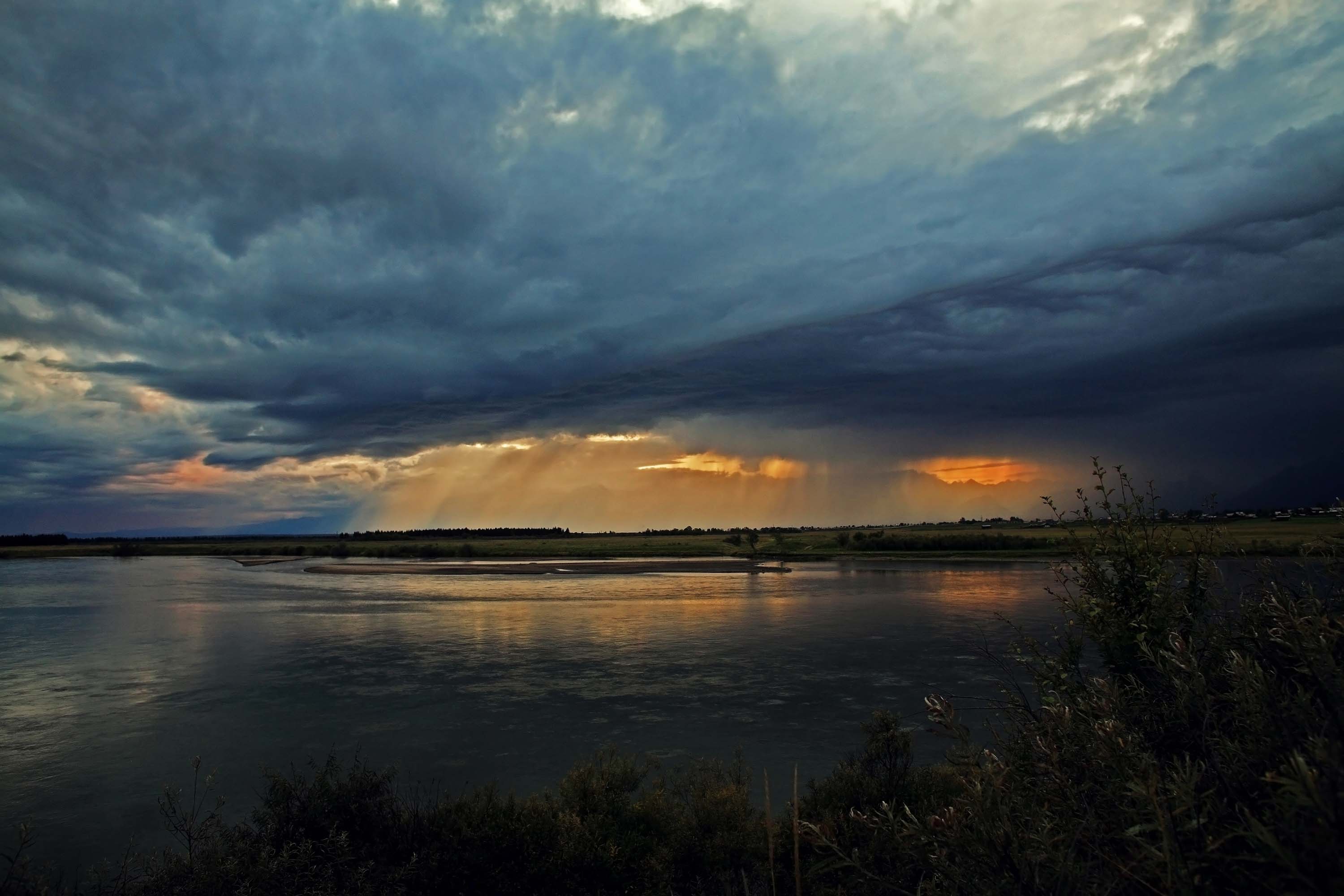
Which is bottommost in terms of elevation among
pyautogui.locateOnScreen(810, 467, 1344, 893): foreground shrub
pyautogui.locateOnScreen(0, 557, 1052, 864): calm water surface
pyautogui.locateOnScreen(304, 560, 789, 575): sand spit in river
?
pyautogui.locateOnScreen(0, 557, 1052, 864): calm water surface

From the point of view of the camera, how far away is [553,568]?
87.1 m

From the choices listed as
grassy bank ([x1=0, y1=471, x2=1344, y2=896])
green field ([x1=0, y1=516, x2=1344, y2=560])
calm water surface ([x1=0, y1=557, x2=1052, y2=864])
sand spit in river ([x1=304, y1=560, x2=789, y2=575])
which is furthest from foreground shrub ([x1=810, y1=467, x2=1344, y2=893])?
sand spit in river ([x1=304, y1=560, x2=789, y2=575])

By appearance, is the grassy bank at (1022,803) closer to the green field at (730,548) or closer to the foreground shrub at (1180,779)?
the foreground shrub at (1180,779)

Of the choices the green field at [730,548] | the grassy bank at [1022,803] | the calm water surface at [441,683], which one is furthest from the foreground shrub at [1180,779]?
the green field at [730,548]

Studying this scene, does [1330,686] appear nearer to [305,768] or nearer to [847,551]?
[305,768]

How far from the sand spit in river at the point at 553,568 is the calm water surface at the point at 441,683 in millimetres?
26479

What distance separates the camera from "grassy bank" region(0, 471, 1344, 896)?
11.6ft

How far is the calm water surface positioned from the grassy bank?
2084 mm

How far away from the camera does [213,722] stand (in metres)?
20.2

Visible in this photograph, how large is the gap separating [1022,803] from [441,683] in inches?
930

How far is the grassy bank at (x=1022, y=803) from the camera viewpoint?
3547 mm

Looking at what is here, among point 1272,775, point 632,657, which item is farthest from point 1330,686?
point 632,657

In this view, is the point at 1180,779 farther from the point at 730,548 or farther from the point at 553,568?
the point at 730,548

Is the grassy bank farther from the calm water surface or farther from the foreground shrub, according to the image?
the calm water surface
